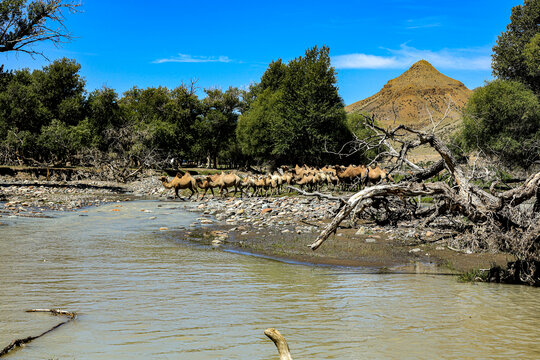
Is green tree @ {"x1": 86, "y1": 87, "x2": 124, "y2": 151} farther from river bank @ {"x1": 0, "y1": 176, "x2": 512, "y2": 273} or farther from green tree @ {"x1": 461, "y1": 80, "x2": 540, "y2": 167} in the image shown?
green tree @ {"x1": 461, "y1": 80, "x2": 540, "y2": 167}

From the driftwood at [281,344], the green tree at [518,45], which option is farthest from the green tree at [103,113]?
the driftwood at [281,344]

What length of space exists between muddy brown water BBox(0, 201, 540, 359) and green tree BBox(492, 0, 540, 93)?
4576 centimetres

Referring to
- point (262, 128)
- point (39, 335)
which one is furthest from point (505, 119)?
point (39, 335)

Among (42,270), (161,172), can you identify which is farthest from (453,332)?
(161,172)

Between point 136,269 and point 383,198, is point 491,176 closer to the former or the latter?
point 383,198

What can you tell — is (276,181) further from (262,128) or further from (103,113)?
(103,113)

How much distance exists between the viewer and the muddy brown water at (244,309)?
4.79 m

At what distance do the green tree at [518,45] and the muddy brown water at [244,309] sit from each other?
150ft

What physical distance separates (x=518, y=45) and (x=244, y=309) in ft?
168

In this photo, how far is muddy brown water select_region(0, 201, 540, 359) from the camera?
4.79 metres

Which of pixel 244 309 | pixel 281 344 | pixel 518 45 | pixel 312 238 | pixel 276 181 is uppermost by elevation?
pixel 518 45

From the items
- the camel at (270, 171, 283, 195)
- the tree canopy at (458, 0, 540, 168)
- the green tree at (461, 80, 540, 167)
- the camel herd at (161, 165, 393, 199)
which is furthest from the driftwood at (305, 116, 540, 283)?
the green tree at (461, 80, 540, 167)

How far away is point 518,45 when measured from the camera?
155ft

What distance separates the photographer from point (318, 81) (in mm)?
48062
